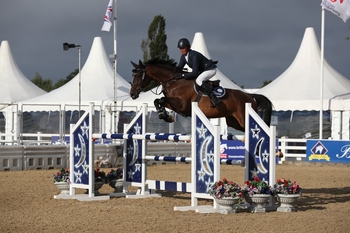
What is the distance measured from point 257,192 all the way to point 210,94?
6.87ft

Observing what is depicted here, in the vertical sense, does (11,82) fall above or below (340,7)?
below

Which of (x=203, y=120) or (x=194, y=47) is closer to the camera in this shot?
(x=203, y=120)

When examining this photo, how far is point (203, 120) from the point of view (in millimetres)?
7992

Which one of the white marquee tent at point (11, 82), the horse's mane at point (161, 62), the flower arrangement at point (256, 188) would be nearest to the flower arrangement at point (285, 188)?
the flower arrangement at point (256, 188)

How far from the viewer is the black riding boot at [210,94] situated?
9258mm

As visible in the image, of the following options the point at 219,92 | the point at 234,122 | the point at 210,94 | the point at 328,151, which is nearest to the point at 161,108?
the point at 210,94

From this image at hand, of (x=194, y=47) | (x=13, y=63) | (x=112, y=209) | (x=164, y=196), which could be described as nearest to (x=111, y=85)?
(x=194, y=47)

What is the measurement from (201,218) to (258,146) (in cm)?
141

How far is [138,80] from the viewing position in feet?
32.0

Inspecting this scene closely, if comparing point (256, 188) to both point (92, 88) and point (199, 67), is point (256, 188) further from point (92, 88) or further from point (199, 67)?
point (92, 88)

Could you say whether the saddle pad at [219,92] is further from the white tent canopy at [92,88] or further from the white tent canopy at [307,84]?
the white tent canopy at [92,88]

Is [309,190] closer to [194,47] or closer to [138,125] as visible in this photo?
[138,125]

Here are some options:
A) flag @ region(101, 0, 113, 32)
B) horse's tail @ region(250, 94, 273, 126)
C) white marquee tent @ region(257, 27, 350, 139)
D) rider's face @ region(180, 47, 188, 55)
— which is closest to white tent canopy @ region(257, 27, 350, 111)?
white marquee tent @ region(257, 27, 350, 139)

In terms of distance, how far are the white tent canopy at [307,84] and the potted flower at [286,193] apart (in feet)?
46.4
